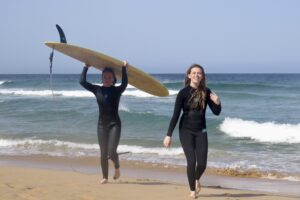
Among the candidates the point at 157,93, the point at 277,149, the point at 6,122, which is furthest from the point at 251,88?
the point at 157,93

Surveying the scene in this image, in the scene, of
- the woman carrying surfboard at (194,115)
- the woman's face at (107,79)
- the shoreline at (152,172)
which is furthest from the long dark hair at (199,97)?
the shoreline at (152,172)

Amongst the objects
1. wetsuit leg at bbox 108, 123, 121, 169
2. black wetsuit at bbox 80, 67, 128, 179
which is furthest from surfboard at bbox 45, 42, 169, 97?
wetsuit leg at bbox 108, 123, 121, 169

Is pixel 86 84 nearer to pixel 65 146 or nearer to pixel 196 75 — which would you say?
pixel 196 75

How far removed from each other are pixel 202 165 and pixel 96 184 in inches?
70.6

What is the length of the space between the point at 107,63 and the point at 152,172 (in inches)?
107

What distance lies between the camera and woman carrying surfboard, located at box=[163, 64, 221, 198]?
5.77 meters

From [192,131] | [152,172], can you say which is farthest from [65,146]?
[192,131]

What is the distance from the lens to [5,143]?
13.5 m

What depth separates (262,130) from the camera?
16562 mm

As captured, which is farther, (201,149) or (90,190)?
(90,190)

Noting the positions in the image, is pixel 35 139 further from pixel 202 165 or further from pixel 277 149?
pixel 202 165

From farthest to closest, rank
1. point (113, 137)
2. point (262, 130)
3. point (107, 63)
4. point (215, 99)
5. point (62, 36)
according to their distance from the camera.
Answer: point (262, 130) < point (107, 63) < point (62, 36) < point (113, 137) < point (215, 99)

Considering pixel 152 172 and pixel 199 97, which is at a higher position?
pixel 199 97

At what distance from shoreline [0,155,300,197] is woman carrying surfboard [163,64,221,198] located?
4.40 ft
